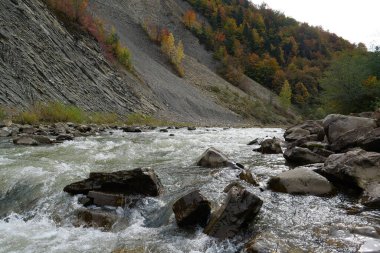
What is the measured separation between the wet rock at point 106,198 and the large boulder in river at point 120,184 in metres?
0.26

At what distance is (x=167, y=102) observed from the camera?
4853cm

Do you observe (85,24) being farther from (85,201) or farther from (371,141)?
(371,141)

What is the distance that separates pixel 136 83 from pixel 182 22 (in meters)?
65.4

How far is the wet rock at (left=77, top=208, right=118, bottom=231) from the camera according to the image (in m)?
7.09

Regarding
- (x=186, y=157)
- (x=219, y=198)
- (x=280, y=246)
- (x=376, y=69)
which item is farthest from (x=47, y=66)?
(x=376, y=69)

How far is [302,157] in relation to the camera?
12414 millimetres

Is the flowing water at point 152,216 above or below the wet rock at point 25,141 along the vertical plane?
above

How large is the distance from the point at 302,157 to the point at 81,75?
88.8ft

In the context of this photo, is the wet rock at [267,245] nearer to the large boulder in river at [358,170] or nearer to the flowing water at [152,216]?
the flowing water at [152,216]

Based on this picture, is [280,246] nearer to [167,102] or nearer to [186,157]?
[186,157]

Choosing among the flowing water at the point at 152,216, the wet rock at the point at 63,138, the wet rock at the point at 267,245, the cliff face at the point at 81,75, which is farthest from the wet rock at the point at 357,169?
the cliff face at the point at 81,75

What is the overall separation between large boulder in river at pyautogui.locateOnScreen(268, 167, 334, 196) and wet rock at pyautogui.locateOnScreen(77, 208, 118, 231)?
429 cm

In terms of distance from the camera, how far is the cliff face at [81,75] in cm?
2548

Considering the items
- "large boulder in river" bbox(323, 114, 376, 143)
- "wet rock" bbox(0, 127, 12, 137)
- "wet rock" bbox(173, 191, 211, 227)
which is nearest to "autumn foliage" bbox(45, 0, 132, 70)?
"wet rock" bbox(0, 127, 12, 137)
